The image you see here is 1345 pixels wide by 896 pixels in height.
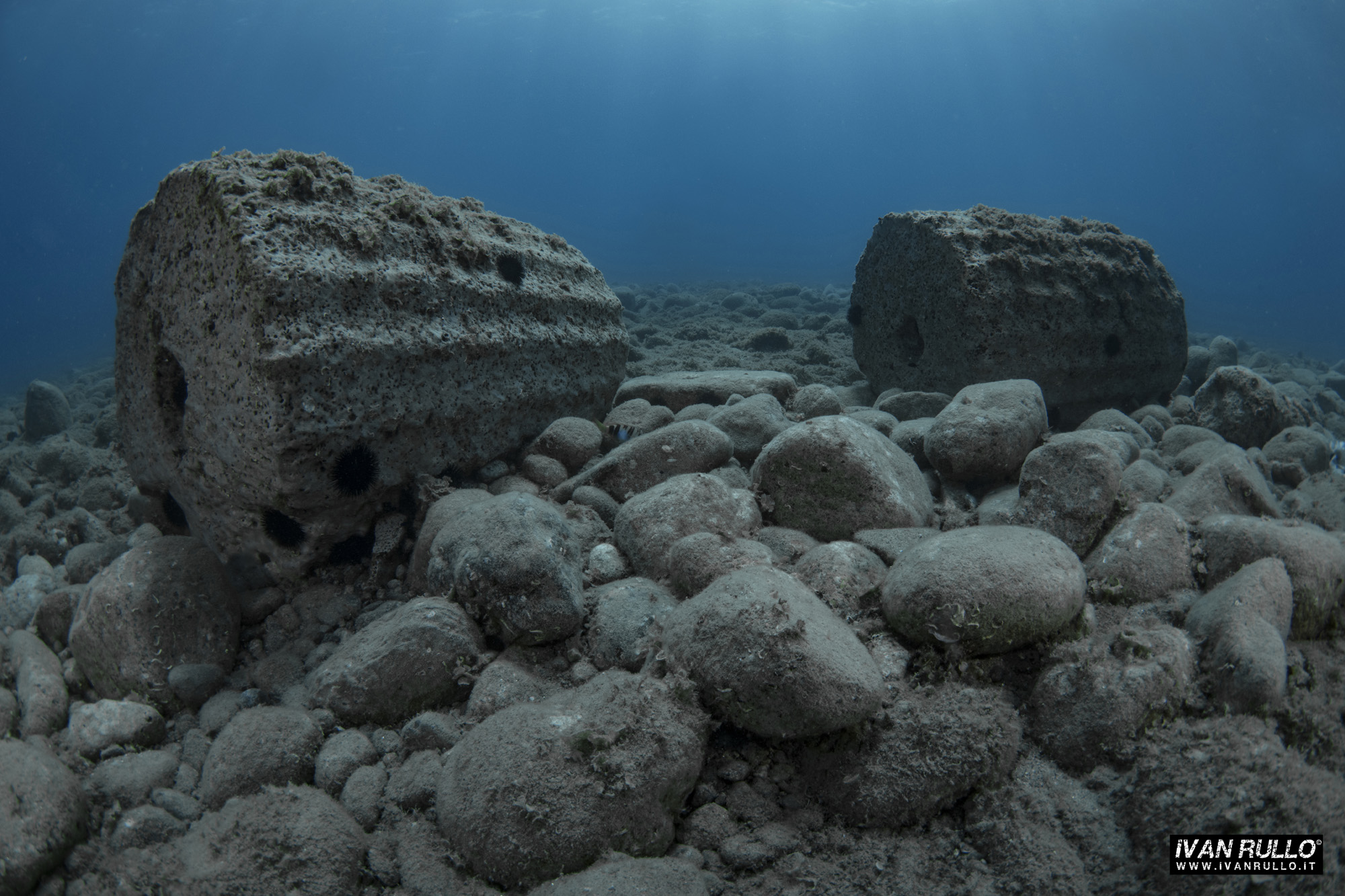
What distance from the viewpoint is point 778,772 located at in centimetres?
244

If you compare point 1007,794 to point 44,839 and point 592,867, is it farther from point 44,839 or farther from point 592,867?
point 44,839

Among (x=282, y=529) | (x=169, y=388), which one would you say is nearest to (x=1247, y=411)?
(x=282, y=529)

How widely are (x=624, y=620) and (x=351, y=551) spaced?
2106 mm

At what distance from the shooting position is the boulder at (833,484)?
3803 mm

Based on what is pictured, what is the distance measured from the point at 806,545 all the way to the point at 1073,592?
4.51 feet

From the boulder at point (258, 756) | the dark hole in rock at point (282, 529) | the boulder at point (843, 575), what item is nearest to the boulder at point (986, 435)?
the boulder at point (843, 575)

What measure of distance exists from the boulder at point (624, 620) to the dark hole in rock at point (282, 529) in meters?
1.94

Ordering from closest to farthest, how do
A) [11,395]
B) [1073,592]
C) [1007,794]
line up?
[1007,794], [1073,592], [11,395]

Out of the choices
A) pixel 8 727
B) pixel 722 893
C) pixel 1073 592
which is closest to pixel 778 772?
pixel 722 893

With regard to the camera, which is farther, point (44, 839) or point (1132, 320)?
point (1132, 320)

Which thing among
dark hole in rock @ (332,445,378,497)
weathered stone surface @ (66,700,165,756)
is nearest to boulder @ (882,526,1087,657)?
dark hole in rock @ (332,445,378,497)

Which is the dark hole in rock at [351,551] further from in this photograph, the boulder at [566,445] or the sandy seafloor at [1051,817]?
the sandy seafloor at [1051,817]

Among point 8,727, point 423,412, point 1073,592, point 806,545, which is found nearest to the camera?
point 1073,592

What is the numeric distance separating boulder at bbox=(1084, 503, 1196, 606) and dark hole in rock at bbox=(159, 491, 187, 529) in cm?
590
